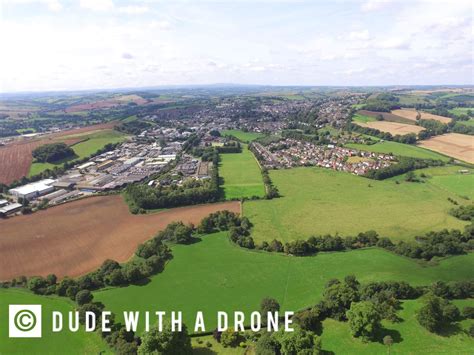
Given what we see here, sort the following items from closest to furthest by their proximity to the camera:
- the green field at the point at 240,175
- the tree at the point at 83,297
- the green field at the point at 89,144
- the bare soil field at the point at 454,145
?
1. the tree at the point at 83,297
2. the green field at the point at 240,175
3. the green field at the point at 89,144
4. the bare soil field at the point at 454,145

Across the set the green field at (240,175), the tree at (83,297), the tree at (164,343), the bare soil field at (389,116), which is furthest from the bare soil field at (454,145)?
the tree at (83,297)

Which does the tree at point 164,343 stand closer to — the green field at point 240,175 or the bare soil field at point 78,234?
the bare soil field at point 78,234

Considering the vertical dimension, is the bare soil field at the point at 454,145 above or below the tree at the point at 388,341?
above

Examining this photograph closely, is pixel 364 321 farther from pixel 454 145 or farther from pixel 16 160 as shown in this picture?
pixel 454 145

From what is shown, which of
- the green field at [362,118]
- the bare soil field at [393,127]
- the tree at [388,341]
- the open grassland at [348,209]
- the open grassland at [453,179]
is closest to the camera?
the tree at [388,341]

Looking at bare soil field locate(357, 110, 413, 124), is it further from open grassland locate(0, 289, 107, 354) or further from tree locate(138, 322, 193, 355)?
open grassland locate(0, 289, 107, 354)

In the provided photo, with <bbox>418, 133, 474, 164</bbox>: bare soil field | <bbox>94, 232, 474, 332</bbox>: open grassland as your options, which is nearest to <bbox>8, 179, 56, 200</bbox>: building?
<bbox>94, 232, 474, 332</bbox>: open grassland
